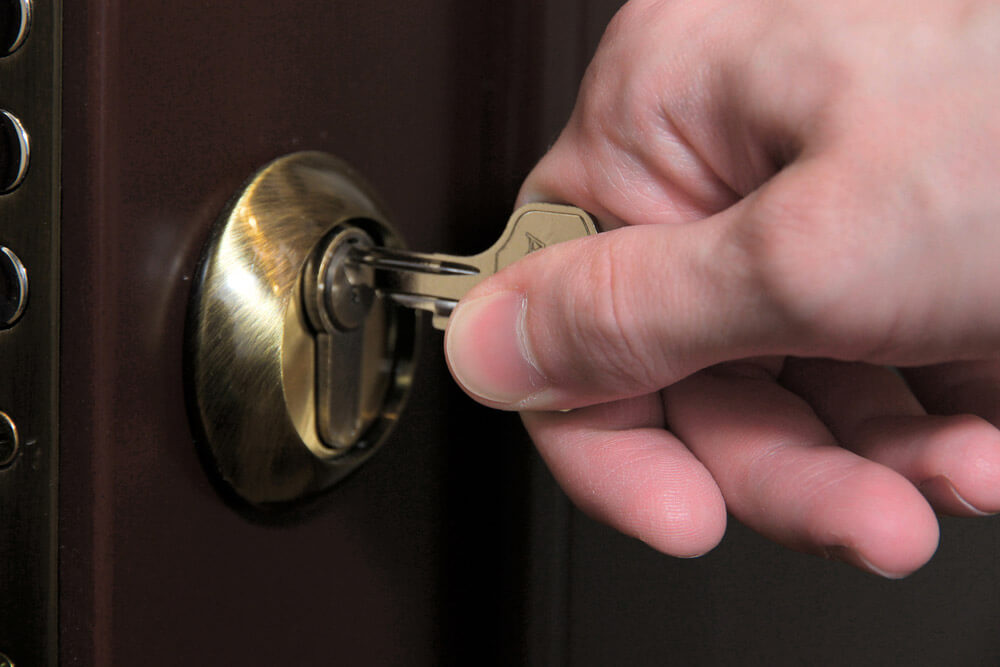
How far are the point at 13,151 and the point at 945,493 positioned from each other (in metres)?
0.28

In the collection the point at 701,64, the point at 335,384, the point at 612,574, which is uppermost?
the point at 701,64

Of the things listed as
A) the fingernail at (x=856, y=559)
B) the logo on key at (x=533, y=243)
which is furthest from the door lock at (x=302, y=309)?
the fingernail at (x=856, y=559)

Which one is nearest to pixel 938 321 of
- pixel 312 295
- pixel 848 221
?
pixel 848 221

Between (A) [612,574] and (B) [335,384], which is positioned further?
(A) [612,574]

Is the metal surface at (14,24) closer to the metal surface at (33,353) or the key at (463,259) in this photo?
the metal surface at (33,353)

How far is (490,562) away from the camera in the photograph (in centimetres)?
42

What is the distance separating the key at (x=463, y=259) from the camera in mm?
276

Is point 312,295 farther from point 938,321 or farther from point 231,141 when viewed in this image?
point 938,321

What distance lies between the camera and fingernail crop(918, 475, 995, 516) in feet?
0.79

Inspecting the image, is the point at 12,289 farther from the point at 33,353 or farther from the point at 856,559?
the point at 856,559

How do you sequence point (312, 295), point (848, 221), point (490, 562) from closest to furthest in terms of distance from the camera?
point (848, 221), point (312, 295), point (490, 562)

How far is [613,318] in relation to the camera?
222 mm

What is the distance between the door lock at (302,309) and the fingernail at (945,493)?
5.1 inches

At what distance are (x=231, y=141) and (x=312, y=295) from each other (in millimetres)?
59
